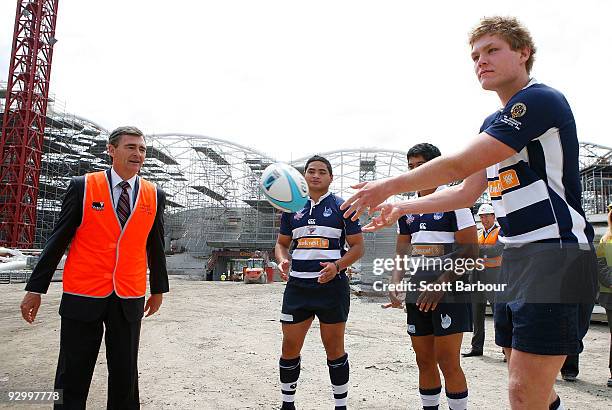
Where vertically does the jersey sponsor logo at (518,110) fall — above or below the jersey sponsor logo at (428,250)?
above

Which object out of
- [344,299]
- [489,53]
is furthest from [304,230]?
[489,53]

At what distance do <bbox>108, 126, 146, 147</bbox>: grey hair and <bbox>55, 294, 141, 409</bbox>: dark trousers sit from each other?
3.66ft

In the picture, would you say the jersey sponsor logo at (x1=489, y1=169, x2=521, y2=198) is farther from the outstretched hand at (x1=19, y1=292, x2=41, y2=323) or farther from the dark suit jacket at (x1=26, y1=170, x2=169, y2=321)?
the outstretched hand at (x1=19, y1=292, x2=41, y2=323)

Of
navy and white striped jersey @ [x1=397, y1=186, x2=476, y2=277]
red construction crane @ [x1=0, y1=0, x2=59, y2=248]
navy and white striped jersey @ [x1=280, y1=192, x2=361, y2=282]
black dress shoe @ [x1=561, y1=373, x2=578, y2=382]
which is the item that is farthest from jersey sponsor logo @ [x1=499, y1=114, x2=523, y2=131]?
red construction crane @ [x1=0, y1=0, x2=59, y2=248]

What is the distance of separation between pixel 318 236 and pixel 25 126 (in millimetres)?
41008

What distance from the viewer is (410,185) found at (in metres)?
1.65

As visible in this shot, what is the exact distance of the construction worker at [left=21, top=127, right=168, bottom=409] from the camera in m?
2.84

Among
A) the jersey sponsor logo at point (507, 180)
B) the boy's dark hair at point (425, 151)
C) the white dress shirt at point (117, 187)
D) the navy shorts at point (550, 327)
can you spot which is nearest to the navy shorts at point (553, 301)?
the navy shorts at point (550, 327)

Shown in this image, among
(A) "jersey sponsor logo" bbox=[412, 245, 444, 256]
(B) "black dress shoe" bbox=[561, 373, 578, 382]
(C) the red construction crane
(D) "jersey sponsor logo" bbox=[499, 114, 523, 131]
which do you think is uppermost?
(C) the red construction crane

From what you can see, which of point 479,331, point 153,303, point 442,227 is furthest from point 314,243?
point 479,331

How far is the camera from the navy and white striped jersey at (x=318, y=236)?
3.71 metres

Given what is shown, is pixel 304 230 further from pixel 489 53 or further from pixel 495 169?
pixel 489 53

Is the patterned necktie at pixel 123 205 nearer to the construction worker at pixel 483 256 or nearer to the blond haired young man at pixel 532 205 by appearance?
the blond haired young man at pixel 532 205

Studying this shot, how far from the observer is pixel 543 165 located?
1736 mm
